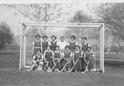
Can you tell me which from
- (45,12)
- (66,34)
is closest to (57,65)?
(66,34)

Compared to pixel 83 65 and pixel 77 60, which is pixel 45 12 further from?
pixel 83 65

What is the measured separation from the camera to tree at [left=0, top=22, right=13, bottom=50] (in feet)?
19.3

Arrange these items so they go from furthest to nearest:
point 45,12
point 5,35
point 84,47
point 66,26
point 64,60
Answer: point 5,35 < point 45,12 < point 66,26 < point 84,47 < point 64,60

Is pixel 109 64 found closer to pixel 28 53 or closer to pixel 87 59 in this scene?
pixel 87 59

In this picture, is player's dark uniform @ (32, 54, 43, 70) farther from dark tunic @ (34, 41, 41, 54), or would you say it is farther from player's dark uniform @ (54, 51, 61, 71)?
player's dark uniform @ (54, 51, 61, 71)

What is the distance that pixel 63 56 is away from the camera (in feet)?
14.8

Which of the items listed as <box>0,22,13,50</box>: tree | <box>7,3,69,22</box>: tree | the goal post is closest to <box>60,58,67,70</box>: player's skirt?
the goal post

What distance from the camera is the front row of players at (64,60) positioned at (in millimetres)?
4517

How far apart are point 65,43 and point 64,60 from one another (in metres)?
0.44

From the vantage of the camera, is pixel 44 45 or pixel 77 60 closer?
pixel 77 60

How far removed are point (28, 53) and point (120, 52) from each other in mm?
2593

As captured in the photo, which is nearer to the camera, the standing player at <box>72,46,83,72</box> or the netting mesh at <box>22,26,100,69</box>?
the standing player at <box>72,46,83,72</box>

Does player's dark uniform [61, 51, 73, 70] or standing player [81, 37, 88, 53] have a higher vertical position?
standing player [81, 37, 88, 53]

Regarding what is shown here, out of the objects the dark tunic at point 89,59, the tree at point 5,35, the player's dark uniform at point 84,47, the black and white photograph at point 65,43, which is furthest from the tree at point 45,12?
the dark tunic at point 89,59
